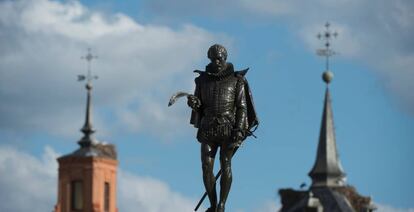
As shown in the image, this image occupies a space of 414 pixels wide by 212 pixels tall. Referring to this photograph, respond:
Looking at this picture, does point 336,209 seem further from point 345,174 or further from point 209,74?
point 209,74

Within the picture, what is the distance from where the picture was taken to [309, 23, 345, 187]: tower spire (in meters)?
182

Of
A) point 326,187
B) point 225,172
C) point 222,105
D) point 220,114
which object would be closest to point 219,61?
point 222,105

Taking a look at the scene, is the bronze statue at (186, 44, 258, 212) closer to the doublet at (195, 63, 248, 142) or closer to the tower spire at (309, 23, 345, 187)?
the doublet at (195, 63, 248, 142)

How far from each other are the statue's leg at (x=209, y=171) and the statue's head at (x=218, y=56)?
1346mm

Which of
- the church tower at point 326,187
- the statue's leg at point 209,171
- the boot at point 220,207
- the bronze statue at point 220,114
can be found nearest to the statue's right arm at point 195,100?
the bronze statue at point 220,114

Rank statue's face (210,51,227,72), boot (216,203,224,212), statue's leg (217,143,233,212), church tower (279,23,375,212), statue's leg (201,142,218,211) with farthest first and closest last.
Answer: church tower (279,23,375,212) < statue's face (210,51,227,72) < statue's leg (217,143,233,212) < statue's leg (201,142,218,211) < boot (216,203,224,212)

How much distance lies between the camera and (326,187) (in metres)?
179

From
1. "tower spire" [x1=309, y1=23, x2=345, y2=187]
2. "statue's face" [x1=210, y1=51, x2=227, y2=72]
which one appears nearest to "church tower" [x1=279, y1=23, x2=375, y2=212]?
"tower spire" [x1=309, y1=23, x2=345, y2=187]

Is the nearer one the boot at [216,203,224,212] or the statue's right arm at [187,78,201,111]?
the boot at [216,203,224,212]

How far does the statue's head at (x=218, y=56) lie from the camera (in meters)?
38.1

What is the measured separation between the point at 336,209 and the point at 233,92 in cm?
13879

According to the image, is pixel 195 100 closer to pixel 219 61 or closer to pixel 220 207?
pixel 219 61

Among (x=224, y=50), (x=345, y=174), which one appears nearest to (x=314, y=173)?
(x=345, y=174)

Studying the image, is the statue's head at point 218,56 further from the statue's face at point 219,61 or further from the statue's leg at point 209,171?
the statue's leg at point 209,171
